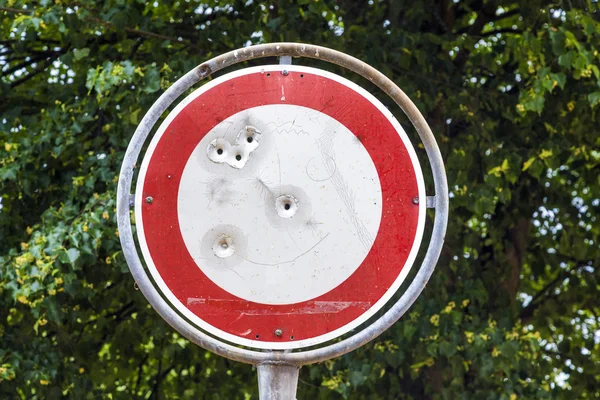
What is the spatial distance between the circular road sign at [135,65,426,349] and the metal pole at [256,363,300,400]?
38 mm

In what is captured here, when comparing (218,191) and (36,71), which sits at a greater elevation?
(36,71)

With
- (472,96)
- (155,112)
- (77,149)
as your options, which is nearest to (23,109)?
(77,149)

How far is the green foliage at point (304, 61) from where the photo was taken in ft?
15.2

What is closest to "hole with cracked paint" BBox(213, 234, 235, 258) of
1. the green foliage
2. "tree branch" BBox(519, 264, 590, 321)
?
the green foliage

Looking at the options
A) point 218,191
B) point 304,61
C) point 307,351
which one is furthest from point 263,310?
point 304,61

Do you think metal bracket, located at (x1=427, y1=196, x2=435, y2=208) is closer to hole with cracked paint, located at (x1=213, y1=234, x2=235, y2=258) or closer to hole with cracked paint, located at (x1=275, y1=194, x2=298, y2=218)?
hole with cracked paint, located at (x1=275, y1=194, x2=298, y2=218)

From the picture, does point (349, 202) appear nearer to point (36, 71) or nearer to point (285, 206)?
point (285, 206)

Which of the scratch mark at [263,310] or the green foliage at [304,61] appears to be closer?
the scratch mark at [263,310]

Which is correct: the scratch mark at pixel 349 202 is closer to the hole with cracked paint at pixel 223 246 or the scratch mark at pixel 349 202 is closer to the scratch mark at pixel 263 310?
the scratch mark at pixel 263 310

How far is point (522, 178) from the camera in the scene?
5.76 metres

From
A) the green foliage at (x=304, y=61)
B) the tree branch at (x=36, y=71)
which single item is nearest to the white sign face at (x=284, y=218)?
the green foliage at (x=304, y=61)

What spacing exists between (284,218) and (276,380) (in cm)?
28

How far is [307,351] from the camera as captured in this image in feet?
5.62

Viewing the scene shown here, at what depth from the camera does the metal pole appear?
1.71 m
